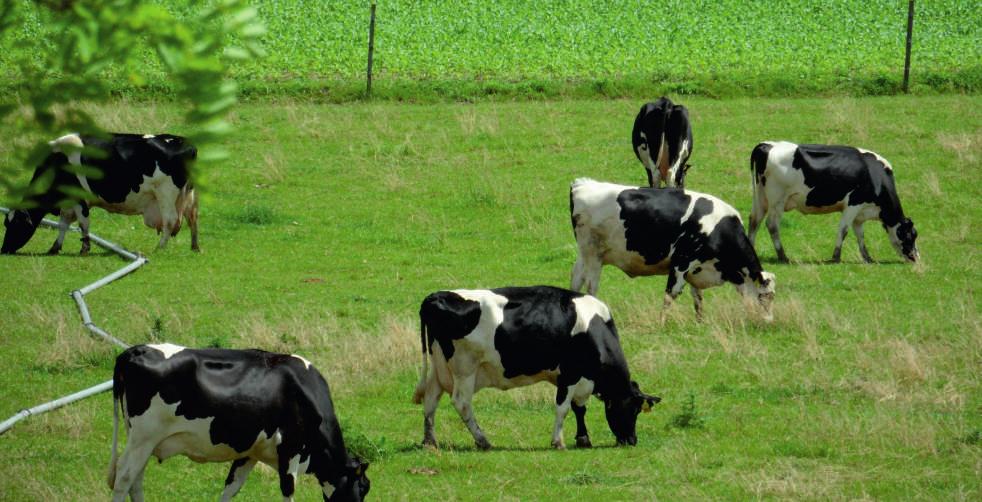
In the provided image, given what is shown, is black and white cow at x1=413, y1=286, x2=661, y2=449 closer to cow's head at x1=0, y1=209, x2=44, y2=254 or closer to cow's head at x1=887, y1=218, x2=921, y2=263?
cow's head at x1=887, y1=218, x2=921, y2=263

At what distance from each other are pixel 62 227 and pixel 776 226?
39.3 ft

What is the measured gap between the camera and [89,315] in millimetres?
19625

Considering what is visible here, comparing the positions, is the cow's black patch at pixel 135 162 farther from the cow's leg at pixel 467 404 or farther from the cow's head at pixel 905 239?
the cow's head at pixel 905 239

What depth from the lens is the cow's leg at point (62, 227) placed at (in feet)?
79.7

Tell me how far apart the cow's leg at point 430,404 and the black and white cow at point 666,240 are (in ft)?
19.0

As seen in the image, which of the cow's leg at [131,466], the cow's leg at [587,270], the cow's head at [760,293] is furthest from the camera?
the cow's leg at [587,270]

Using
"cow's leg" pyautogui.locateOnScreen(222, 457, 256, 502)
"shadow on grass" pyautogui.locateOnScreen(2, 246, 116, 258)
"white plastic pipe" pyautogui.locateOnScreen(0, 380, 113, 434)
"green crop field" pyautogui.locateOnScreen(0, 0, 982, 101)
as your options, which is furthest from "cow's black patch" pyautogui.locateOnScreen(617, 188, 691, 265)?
"green crop field" pyautogui.locateOnScreen(0, 0, 982, 101)

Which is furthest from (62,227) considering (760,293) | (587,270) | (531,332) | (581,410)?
(581,410)

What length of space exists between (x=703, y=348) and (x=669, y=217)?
2.31m

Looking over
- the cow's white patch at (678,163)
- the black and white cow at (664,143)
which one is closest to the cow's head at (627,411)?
the cow's white patch at (678,163)

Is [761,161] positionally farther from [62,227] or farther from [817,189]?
[62,227]

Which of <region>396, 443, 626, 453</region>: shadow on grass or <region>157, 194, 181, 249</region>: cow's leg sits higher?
<region>396, 443, 626, 453</region>: shadow on grass

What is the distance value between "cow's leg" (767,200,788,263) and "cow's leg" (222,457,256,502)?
546 inches

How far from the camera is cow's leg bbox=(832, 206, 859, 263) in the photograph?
24.0 m
